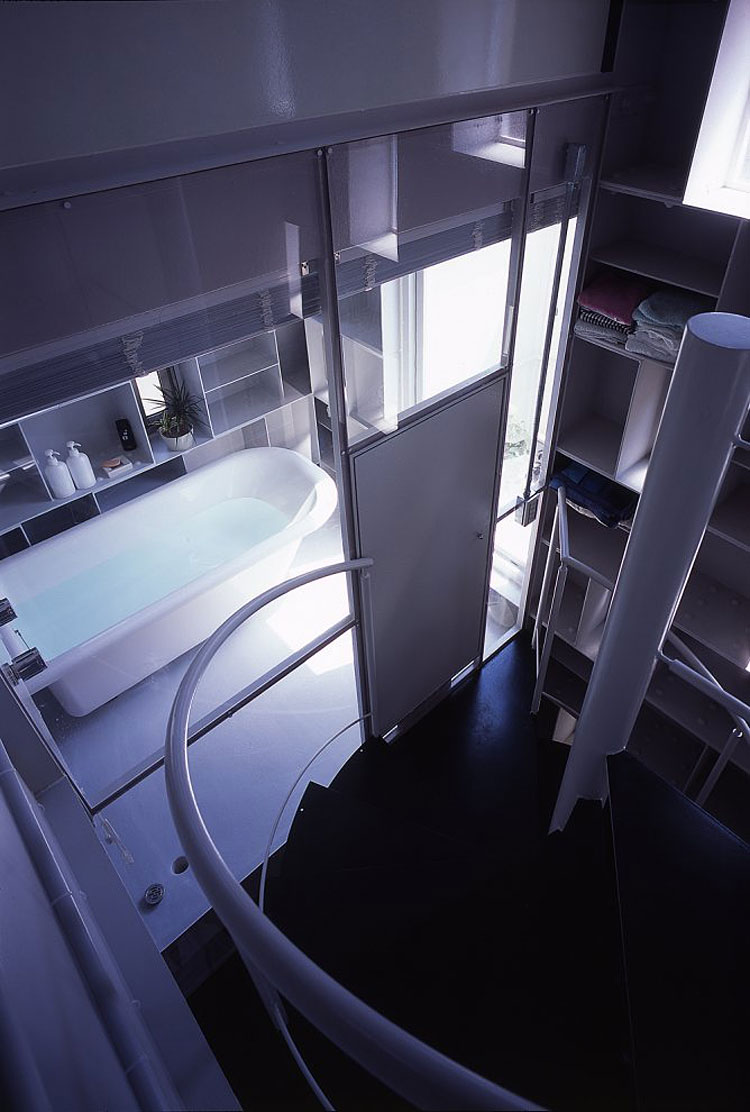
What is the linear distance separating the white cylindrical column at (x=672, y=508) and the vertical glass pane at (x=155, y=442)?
1078 millimetres

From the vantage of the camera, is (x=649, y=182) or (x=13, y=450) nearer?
(x=649, y=182)

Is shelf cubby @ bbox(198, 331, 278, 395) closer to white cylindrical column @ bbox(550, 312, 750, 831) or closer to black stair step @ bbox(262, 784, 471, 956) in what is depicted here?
black stair step @ bbox(262, 784, 471, 956)

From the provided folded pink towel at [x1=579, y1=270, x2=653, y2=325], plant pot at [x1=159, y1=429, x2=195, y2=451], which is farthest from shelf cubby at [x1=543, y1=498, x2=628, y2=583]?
plant pot at [x1=159, y1=429, x2=195, y2=451]

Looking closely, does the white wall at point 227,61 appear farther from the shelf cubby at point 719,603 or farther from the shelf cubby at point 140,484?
the shelf cubby at point 140,484

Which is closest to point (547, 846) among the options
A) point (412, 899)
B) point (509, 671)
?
point (412, 899)

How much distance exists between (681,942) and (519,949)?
469 millimetres

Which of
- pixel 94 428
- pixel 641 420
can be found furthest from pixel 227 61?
pixel 94 428

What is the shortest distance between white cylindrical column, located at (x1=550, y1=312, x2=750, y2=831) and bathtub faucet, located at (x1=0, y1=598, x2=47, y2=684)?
1.82 meters

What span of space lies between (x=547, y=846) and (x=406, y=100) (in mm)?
2538

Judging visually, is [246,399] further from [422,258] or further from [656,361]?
[656,361]

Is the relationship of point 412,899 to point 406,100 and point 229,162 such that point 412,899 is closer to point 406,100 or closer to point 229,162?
point 229,162

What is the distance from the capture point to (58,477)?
3.34m

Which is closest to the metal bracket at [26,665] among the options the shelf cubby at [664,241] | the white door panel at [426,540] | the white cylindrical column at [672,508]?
the white door panel at [426,540]

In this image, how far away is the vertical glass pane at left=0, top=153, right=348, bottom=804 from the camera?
1628 mm
